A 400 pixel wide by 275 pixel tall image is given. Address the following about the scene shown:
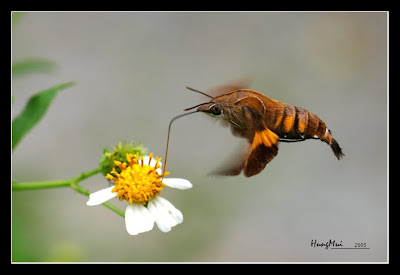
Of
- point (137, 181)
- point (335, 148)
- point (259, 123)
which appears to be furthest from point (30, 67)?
point (335, 148)

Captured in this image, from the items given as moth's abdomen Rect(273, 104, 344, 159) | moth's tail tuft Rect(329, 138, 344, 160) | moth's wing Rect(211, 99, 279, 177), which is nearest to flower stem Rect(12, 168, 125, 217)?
moth's wing Rect(211, 99, 279, 177)

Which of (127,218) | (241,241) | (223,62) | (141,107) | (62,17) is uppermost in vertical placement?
(62,17)

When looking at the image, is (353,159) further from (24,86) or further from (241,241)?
(24,86)

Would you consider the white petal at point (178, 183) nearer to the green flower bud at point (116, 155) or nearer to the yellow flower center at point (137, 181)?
the yellow flower center at point (137, 181)

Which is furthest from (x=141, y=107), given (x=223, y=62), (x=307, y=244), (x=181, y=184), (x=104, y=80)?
(x=181, y=184)
